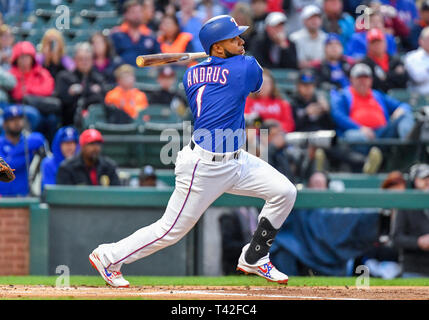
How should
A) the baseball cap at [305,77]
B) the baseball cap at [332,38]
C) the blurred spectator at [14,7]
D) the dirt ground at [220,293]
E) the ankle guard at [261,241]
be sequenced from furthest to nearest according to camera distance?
the baseball cap at [332,38] → the blurred spectator at [14,7] → the baseball cap at [305,77] → the ankle guard at [261,241] → the dirt ground at [220,293]

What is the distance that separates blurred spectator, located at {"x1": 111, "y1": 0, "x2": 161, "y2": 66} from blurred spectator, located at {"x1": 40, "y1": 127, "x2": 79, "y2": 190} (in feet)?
8.85

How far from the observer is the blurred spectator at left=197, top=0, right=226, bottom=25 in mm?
13461

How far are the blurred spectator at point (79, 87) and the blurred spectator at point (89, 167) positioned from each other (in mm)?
1850

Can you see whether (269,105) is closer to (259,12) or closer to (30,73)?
(259,12)

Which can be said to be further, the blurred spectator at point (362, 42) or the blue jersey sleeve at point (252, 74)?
the blurred spectator at point (362, 42)

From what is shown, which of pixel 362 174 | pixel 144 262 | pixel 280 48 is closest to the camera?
pixel 144 262

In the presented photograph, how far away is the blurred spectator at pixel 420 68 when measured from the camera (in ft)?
40.6

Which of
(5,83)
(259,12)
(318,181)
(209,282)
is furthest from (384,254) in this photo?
(259,12)

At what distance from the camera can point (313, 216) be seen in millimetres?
9273

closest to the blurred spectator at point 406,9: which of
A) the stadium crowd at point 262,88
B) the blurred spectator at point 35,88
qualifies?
the stadium crowd at point 262,88

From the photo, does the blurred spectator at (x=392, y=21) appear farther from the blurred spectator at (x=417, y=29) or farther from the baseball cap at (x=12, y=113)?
the baseball cap at (x=12, y=113)
